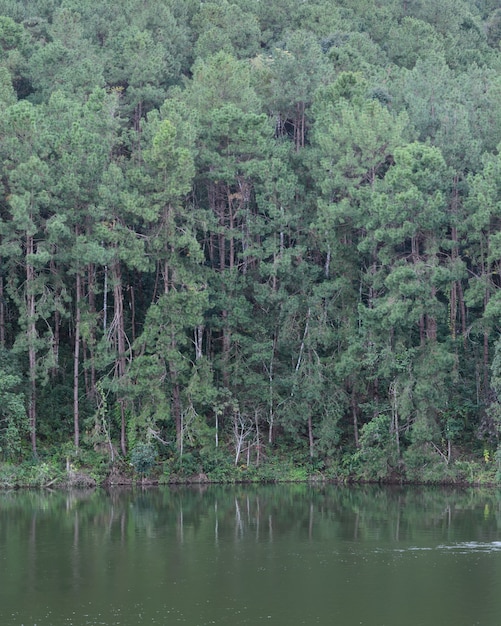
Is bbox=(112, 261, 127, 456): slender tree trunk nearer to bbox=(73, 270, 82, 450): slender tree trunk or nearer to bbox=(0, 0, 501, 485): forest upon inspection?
bbox=(0, 0, 501, 485): forest

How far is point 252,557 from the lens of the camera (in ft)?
91.0

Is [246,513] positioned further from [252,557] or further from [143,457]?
[252,557]

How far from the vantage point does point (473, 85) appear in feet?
165

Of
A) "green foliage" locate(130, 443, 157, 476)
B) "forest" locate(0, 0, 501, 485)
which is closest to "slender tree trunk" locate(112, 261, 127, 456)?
"forest" locate(0, 0, 501, 485)

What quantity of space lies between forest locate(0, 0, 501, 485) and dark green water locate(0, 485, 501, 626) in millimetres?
3243

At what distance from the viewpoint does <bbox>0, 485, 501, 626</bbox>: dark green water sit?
21562 mm

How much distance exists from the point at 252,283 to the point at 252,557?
20127 mm

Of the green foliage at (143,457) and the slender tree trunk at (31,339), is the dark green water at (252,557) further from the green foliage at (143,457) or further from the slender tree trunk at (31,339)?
the slender tree trunk at (31,339)

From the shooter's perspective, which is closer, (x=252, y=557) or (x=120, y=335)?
(x=252, y=557)

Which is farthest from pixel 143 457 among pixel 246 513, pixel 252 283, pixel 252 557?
pixel 252 557

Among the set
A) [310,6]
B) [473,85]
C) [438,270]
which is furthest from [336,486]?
[310,6]

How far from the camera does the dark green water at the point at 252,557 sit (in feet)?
70.7

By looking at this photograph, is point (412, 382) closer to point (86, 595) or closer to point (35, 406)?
point (35, 406)

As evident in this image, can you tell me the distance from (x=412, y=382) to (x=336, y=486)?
4734 mm
